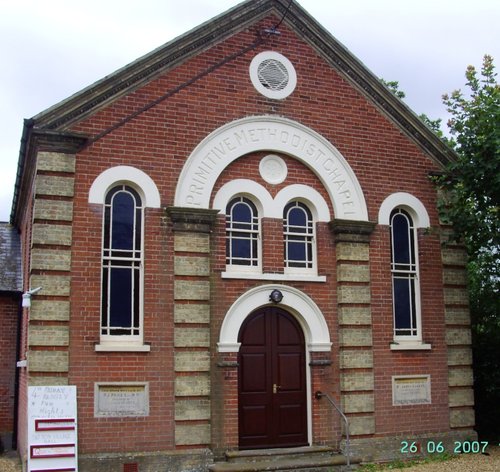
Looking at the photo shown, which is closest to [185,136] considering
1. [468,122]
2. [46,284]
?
[46,284]

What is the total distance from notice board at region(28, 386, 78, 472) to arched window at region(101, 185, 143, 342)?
122cm

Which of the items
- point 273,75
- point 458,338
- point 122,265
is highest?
point 273,75

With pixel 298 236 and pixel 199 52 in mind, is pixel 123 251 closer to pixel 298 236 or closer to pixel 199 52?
pixel 298 236

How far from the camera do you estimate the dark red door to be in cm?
1240

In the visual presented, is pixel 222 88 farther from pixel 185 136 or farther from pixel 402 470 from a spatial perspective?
pixel 402 470

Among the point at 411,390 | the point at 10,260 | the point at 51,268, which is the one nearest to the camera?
the point at 51,268

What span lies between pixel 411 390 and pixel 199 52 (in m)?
7.72

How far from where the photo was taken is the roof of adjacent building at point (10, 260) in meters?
16.0

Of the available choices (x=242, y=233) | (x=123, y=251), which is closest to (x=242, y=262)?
(x=242, y=233)

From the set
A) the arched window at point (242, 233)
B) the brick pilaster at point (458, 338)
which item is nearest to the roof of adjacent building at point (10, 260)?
the arched window at point (242, 233)

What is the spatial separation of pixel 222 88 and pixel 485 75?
5392 mm

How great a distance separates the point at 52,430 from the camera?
35.3 ft

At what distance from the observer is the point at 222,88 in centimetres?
1302

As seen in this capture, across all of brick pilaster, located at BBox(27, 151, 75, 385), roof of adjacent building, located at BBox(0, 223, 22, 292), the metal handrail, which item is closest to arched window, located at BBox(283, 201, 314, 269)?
the metal handrail
